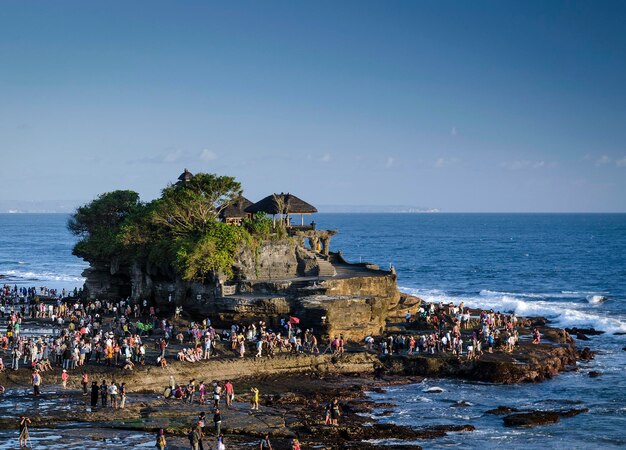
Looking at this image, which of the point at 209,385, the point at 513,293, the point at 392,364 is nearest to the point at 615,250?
the point at 513,293

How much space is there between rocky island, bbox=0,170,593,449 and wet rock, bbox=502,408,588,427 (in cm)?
13

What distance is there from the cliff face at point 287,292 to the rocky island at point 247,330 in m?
0.10

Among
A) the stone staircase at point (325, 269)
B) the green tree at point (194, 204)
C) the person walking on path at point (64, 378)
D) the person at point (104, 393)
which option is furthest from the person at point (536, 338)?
the person walking on path at point (64, 378)

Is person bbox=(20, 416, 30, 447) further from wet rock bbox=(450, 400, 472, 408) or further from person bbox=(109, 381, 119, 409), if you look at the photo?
wet rock bbox=(450, 400, 472, 408)

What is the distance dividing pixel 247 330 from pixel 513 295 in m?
42.3

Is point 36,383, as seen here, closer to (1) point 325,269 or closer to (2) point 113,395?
(2) point 113,395

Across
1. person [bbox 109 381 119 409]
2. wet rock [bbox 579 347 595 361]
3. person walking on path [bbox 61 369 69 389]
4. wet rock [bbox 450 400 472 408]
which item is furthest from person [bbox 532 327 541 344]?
person walking on path [bbox 61 369 69 389]

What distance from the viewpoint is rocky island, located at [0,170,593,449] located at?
3108cm

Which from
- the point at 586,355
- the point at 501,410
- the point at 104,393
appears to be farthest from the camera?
the point at 586,355

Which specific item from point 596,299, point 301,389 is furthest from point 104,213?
point 596,299

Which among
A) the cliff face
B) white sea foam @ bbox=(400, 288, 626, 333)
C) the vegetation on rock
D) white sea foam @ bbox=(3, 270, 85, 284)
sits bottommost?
white sea foam @ bbox=(400, 288, 626, 333)

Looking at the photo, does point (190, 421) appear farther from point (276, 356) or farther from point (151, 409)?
point (276, 356)

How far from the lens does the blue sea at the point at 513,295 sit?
32062mm

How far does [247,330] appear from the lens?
45469mm
